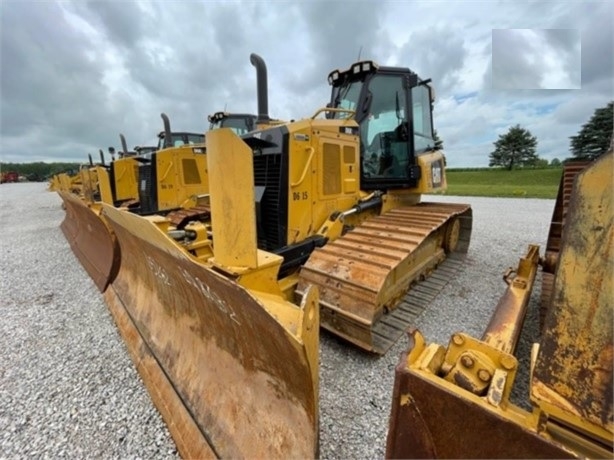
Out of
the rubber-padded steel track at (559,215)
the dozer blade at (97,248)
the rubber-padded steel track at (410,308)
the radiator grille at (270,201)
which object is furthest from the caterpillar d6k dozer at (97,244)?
the rubber-padded steel track at (559,215)

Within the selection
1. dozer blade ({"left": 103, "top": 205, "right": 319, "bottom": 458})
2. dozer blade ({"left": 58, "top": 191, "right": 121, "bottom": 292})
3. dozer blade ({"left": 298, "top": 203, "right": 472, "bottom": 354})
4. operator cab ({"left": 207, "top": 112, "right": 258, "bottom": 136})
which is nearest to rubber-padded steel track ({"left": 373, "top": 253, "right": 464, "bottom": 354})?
dozer blade ({"left": 298, "top": 203, "right": 472, "bottom": 354})

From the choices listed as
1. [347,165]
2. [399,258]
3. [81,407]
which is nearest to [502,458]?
[399,258]

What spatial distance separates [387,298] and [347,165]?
5.54 feet

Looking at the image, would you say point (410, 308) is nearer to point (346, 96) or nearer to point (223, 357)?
point (223, 357)

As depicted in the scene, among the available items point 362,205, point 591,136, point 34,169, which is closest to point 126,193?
point 362,205

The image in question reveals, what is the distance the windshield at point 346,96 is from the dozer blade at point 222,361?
9.62 ft

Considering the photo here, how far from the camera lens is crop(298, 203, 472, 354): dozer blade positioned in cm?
248

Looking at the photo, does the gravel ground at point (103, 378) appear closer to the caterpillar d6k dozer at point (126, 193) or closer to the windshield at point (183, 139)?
the caterpillar d6k dozer at point (126, 193)

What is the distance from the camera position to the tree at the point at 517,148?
5381 cm

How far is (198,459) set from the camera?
160cm

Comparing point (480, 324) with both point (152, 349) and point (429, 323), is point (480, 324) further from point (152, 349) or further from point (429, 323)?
point (152, 349)

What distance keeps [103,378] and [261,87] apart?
3363mm

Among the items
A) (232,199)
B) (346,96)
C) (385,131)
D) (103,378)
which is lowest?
(103,378)

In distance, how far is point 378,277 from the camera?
251 cm
